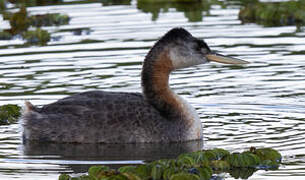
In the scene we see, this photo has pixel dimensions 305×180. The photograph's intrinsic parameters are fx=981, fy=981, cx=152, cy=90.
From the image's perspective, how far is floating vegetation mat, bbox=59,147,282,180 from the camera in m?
10.8

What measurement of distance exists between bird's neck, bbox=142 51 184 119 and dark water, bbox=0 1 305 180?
0.58 m

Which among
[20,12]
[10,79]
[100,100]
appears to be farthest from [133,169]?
[20,12]

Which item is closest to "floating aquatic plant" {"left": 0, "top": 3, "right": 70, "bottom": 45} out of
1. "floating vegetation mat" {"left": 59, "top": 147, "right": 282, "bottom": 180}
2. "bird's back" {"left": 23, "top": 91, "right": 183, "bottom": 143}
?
"bird's back" {"left": 23, "top": 91, "right": 183, "bottom": 143}

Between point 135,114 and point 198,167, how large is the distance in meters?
2.34

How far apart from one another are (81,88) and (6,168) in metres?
4.80

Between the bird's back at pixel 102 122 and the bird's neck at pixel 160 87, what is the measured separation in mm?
145

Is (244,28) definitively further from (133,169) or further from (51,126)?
(133,169)

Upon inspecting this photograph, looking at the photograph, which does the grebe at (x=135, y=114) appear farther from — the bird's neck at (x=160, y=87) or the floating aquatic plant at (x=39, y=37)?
the floating aquatic plant at (x=39, y=37)

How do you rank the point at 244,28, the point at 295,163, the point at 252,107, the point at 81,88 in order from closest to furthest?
the point at 295,163 → the point at 252,107 → the point at 81,88 → the point at 244,28

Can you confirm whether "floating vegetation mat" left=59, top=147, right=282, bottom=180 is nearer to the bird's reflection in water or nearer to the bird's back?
the bird's reflection in water

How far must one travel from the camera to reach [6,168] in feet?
39.7

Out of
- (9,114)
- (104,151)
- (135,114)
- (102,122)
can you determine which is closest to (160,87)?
(135,114)

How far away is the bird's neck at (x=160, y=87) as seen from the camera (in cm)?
1374

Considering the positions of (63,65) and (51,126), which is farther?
(63,65)
